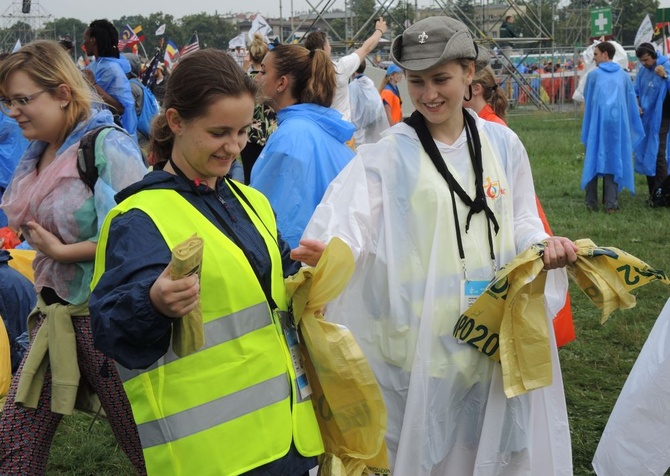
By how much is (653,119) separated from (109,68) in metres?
6.80

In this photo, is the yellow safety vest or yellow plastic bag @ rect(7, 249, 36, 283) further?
yellow plastic bag @ rect(7, 249, 36, 283)

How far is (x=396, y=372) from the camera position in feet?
10.2

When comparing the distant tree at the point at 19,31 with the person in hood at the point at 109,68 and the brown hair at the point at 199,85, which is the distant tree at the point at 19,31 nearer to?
the person in hood at the point at 109,68

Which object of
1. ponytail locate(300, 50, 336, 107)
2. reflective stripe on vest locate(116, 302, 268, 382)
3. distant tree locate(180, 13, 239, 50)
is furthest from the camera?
distant tree locate(180, 13, 239, 50)

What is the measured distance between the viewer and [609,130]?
11.2 meters

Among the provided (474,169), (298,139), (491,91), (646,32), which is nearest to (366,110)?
(491,91)

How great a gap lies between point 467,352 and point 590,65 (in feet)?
50.2

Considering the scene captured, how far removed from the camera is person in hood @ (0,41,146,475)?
3.06m

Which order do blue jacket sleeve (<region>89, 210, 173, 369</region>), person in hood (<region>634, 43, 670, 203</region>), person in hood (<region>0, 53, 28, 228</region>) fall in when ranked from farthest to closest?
person in hood (<region>634, 43, 670, 203</region>) → person in hood (<region>0, 53, 28, 228</region>) → blue jacket sleeve (<region>89, 210, 173, 369</region>)

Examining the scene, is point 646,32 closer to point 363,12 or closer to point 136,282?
point 363,12

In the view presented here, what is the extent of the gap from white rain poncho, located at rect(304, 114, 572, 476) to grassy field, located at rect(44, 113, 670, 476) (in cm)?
130

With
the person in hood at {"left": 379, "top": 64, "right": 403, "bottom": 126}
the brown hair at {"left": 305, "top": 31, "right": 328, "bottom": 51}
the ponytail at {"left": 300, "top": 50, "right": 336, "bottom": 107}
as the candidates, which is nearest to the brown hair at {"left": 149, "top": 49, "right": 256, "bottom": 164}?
the ponytail at {"left": 300, "top": 50, "right": 336, "bottom": 107}

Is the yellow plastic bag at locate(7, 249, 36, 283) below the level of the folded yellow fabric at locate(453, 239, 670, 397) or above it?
below

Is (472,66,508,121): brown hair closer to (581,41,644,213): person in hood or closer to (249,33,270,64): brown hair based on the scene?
(249,33,270,64): brown hair
